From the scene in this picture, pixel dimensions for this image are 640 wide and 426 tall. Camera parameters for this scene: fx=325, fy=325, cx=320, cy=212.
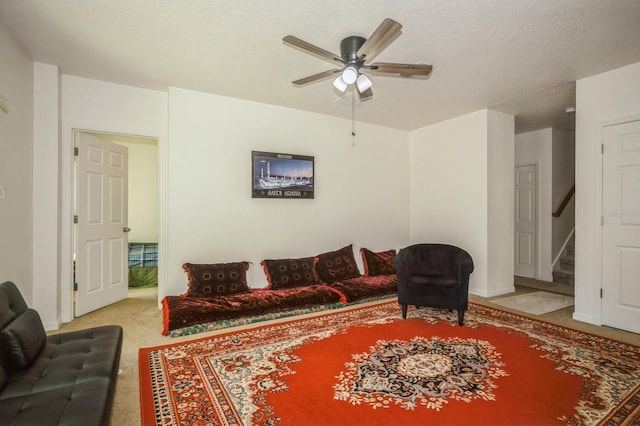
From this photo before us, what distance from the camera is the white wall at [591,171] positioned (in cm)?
332

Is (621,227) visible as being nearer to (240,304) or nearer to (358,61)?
(358,61)

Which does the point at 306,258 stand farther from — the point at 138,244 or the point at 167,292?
the point at 138,244

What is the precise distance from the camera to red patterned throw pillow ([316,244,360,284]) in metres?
4.51

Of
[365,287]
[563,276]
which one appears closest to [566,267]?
[563,276]

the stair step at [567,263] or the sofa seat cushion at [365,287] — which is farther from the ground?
the stair step at [567,263]

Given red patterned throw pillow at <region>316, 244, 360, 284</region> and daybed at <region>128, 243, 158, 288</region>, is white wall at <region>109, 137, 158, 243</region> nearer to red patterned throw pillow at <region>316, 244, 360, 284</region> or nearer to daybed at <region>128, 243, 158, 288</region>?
daybed at <region>128, 243, 158, 288</region>

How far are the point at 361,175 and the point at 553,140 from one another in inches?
141

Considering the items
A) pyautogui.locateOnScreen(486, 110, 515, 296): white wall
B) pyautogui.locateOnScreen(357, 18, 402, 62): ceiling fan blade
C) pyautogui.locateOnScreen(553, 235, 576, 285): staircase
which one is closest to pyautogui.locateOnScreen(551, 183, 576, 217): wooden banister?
pyautogui.locateOnScreen(553, 235, 576, 285): staircase

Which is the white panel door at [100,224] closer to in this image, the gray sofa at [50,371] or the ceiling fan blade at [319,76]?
the gray sofa at [50,371]

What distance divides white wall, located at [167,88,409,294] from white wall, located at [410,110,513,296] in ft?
2.04

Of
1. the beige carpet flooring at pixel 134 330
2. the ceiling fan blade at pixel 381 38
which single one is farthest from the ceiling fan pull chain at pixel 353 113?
the beige carpet flooring at pixel 134 330

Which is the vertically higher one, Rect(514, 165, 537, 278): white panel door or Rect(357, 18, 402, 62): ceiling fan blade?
Rect(357, 18, 402, 62): ceiling fan blade

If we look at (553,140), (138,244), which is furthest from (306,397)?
(553,140)

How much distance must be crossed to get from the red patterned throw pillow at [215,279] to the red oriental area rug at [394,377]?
0.77 meters
